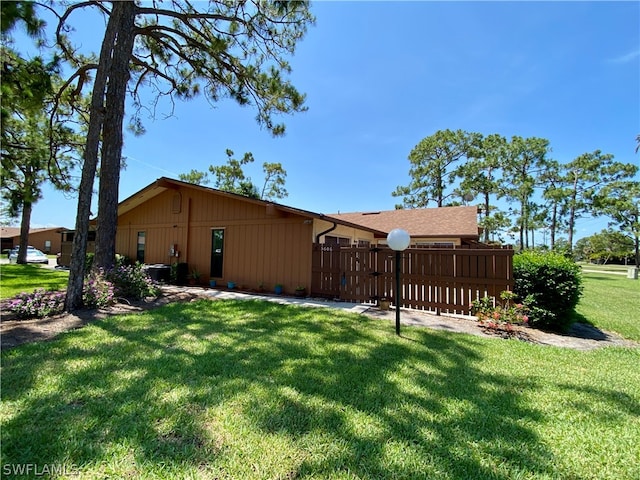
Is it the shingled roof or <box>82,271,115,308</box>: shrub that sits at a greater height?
the shingled roof

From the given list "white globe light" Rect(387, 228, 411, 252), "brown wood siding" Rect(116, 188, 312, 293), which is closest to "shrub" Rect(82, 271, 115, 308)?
"brown wood siding" Rect(116, 188, 312, 293)

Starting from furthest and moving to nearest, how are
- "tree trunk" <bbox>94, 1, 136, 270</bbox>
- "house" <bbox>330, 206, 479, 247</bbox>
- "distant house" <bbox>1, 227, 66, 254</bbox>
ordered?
"distant house" <bbox>1, 227, 66, 254</bbox> → "house" <bbox>330, 206, 479, 247</bbox> → "tree trunk" <bbox>94, 1, 136, 270</bbox>

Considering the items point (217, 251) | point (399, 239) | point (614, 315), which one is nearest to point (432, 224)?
point (614, 315)

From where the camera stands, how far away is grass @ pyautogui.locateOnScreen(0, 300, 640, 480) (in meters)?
1.89

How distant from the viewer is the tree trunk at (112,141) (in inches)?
282

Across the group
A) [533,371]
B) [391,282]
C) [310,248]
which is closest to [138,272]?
[310,248]

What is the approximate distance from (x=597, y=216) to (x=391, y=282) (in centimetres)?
3003

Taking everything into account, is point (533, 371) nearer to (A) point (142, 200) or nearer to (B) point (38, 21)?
(B) point (38, 21)

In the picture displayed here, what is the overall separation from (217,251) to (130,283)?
3.54 meters

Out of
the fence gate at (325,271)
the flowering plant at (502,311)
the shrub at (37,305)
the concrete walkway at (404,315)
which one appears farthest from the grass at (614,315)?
the shrub at (37,305)

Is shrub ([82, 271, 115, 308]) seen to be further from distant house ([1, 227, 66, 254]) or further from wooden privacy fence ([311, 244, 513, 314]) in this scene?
distant house ([1, 227, 66, 254])

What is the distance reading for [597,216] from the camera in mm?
26328

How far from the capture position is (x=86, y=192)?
5.95m

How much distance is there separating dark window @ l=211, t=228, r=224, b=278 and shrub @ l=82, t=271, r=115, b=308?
155 inches
